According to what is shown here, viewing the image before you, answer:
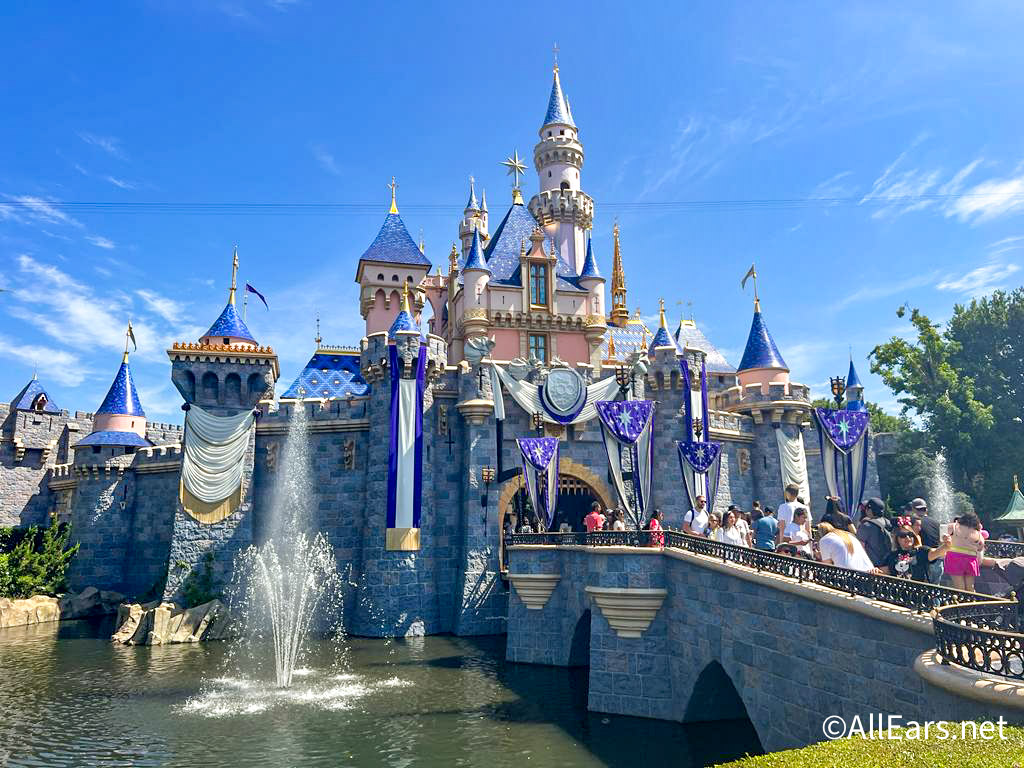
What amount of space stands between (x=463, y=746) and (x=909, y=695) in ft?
26.9

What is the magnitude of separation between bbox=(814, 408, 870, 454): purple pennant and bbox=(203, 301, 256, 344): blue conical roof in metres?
21.4

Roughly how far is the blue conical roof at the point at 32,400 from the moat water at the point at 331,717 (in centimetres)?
2119

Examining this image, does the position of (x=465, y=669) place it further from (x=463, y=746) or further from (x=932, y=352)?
(x=932, y=352)

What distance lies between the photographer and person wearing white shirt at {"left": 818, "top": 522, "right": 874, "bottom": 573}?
9.96 meters

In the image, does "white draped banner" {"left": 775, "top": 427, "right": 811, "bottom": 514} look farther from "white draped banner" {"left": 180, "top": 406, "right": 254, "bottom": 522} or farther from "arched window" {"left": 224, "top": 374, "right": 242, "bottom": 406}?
"arched window" {"left": 224, "top": 374, "right": 242, "bottom": 406}

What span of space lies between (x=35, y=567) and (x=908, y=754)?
33.3 metres

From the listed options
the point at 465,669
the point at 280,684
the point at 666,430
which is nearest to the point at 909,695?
the point at 465,669

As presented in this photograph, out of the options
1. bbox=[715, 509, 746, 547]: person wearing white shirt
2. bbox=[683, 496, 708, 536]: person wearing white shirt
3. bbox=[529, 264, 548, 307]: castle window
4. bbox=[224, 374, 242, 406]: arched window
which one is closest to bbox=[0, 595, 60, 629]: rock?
bbox=[224, 374, 242, 406]: arched window

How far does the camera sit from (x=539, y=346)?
3102cm

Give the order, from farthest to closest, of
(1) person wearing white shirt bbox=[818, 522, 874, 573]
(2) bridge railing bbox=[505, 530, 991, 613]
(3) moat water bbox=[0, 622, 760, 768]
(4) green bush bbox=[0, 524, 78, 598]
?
1. (4) green bush bbox=[0, 524, 78, 598]
2. (3) moat water bbox=[0, 622, 760, 768]
3. (1) person wearing white shirt bbox=[818, 522, 874, 573]
4. (2) bridge railing bbox=[505, 530, 991, 613]

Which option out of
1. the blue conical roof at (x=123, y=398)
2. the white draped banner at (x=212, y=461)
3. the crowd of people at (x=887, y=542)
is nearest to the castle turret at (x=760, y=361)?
the crowd of people at (x=887, y=542)

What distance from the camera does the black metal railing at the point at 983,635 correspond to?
20.0ft

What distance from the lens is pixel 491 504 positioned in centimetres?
2417

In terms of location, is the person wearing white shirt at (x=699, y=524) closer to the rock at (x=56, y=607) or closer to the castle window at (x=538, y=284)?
the castle window at (x=538, y=284)
